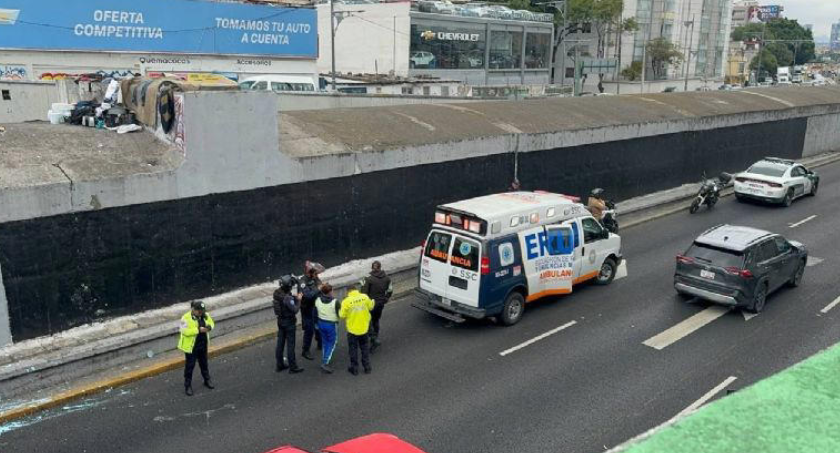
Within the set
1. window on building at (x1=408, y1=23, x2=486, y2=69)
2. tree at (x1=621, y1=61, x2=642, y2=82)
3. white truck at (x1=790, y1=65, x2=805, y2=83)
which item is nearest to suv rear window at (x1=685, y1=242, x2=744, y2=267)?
window on building at (x1=408, y1=23, x2=486, y2=69)

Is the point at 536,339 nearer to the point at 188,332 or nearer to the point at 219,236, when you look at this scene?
the point at 188,332

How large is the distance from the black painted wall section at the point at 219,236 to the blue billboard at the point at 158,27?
94.6 feet

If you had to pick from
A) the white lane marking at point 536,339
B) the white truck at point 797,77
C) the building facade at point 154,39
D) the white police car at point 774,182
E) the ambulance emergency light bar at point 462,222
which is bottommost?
the white lane marking at point 536,339

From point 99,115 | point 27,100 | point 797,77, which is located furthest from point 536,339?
point 797,77

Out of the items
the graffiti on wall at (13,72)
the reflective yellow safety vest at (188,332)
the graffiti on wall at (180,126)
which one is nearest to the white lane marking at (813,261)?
the reflective yellow safety vest at (188,332)

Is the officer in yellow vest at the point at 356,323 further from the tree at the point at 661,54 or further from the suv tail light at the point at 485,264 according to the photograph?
the tree at the point at 661,54

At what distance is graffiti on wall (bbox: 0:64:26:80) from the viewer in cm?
3516

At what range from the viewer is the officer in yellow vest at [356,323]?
11.2 meters

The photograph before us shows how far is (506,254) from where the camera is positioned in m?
13.2

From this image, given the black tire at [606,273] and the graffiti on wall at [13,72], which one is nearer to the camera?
the black tire at [606,273]

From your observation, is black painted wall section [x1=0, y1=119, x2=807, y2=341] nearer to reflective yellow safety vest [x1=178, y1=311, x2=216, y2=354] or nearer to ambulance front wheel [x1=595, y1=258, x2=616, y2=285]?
reflective yellow safety vest [x1=178, y1=311, x2=216, y2=354]

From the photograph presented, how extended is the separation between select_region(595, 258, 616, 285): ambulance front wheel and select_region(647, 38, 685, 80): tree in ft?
283

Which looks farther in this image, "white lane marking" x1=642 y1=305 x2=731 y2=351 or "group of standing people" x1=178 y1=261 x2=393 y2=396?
"white lane marking" x1=642 y1=305 x2=731 y2=351

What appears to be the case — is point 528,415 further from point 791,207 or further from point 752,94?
point 752,94
